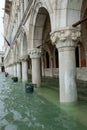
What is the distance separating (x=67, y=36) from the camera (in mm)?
9438

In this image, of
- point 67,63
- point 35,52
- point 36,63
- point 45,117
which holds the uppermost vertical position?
point 35,52

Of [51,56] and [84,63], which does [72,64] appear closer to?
[84,63]

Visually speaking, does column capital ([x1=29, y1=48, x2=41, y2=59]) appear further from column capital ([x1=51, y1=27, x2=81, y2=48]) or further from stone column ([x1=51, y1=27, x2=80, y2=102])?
column capital ([x1=51, y1=27, x2=81, y2=48])

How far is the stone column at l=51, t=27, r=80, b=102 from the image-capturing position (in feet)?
31.3

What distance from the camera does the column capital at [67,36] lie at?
946 centimetres

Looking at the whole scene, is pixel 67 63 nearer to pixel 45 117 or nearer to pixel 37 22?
pixel 45 117

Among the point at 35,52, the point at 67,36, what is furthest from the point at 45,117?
the point at 35,52

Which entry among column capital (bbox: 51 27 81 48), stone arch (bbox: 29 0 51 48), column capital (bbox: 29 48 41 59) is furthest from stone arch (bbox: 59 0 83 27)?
column capital (bbox: 29 48 41 59)

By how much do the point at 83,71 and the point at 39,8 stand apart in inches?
207

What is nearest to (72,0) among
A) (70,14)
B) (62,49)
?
(70,14)

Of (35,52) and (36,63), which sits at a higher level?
(35,52)

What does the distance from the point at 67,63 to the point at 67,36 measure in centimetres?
101

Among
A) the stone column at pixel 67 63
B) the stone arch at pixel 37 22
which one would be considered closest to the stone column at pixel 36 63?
the stone arch at pixel 37 22

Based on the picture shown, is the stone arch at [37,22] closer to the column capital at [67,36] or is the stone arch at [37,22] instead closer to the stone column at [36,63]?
the stone column at [36,63]
